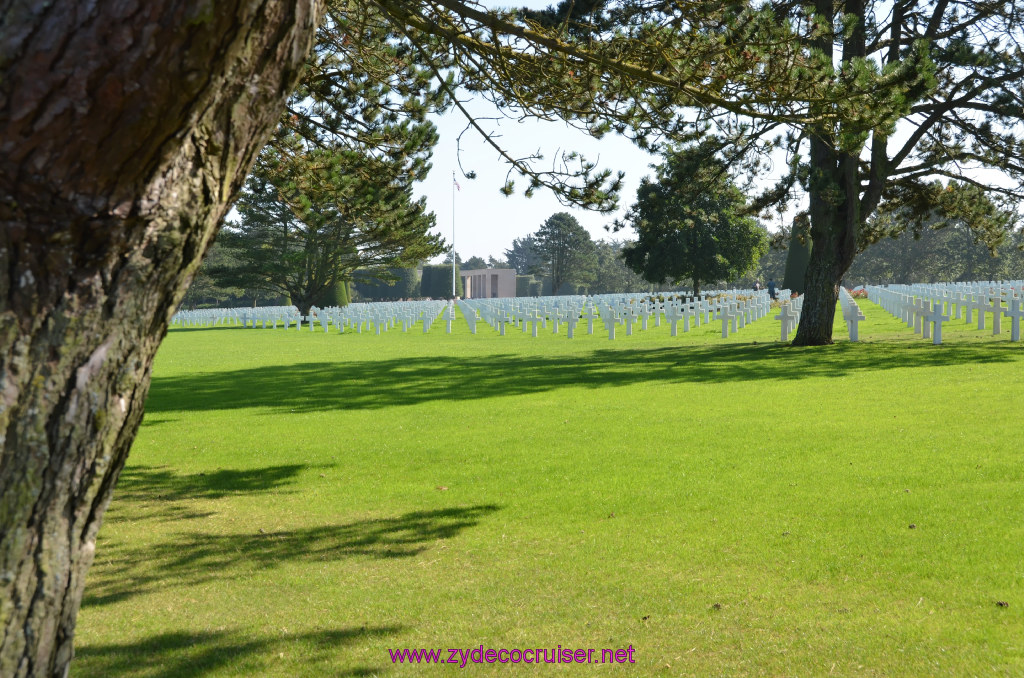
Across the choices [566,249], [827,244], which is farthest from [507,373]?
[566,249]

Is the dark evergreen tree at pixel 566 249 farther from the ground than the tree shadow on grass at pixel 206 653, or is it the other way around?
the dark evergreen tree at pixel 566 249

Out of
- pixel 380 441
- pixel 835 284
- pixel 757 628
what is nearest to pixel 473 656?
pixel 757 628

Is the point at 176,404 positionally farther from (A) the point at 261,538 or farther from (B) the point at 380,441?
(A) the point at 261,538

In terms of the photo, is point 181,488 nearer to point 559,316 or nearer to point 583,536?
point 583,536

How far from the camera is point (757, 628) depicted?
3.60m

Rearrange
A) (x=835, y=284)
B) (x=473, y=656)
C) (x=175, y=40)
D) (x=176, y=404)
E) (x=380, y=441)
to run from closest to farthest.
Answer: (x=175, y=40) < (x=473, y=656) < (x=380, y=441) < (x=176, y=404) < (x=835, y=284)

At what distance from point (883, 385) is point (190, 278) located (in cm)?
1075

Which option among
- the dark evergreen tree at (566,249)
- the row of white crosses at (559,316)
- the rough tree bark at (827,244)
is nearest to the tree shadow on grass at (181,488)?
the rough tree bark at (827,244)

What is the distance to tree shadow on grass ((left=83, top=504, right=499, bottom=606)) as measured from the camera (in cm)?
459

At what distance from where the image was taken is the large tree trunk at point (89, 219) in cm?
174

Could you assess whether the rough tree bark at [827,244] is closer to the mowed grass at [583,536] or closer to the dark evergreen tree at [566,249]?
the mowed grass at [583,536]

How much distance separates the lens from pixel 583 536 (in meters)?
5.07

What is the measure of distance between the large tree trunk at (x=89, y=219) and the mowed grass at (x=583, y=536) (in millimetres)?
1653

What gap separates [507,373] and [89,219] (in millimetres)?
12962
